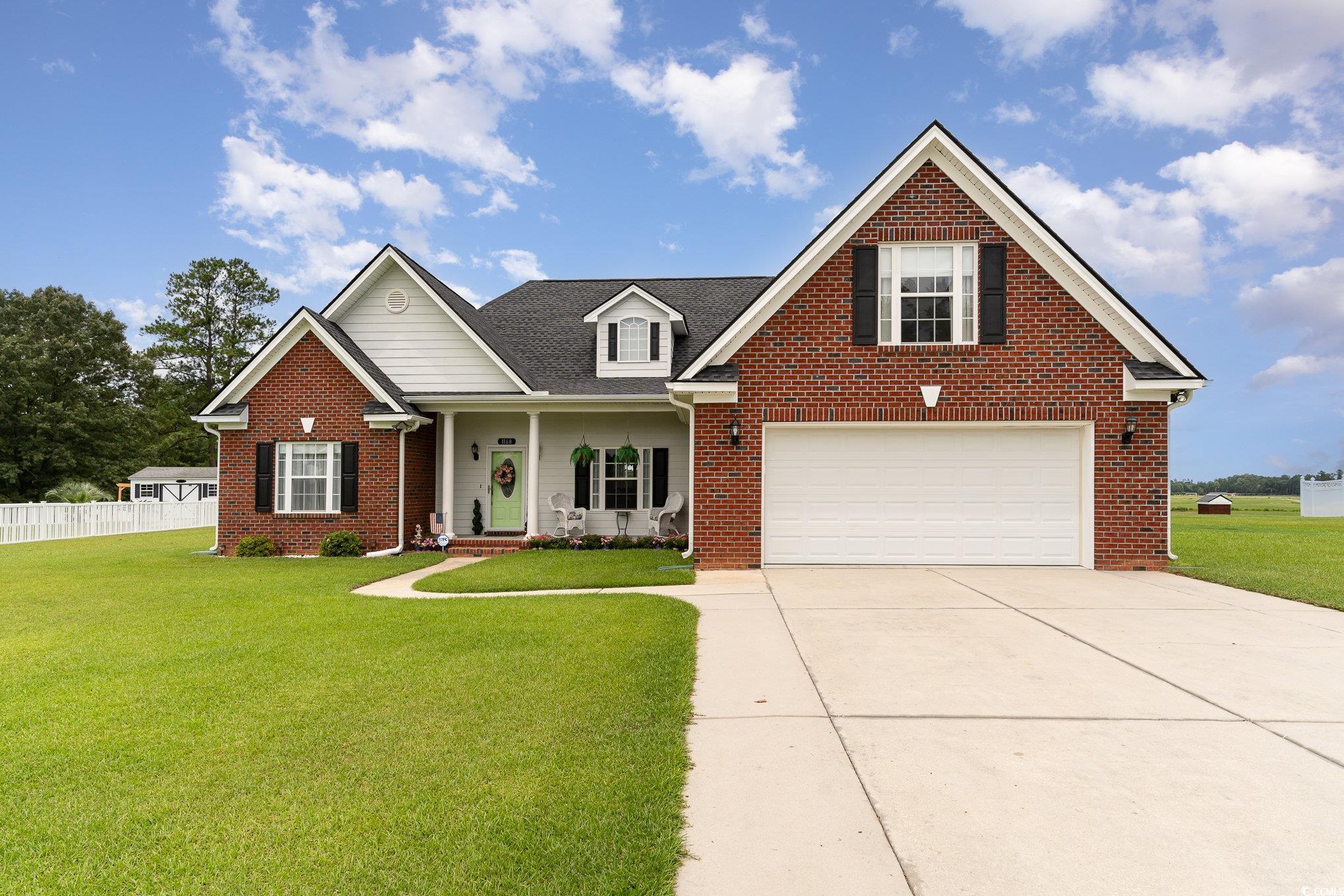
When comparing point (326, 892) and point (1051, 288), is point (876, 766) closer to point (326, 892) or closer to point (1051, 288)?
point (326, 892)

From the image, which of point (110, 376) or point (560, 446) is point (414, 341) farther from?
point (110, 376)

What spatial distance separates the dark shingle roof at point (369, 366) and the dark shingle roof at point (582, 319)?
271cm

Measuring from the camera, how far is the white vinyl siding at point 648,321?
15.6 metres

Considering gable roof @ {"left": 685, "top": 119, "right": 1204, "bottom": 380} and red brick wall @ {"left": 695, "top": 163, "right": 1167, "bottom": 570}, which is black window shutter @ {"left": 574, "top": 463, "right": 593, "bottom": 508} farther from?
gable roof @ {"left": 685, "top": 119, "right": 1204, "bottom": 380}

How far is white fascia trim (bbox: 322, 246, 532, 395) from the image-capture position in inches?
587

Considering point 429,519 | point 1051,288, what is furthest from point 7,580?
point 1051,288

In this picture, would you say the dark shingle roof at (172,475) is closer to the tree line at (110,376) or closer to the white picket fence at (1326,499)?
the tree line at (110,376)

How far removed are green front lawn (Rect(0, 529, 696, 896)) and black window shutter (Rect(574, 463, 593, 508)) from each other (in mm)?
7902

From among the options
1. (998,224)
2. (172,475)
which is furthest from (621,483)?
(172,475)

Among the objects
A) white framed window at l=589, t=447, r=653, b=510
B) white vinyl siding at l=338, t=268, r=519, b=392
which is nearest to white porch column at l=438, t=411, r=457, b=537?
white vinyl siding at l=338, t=268, r=519, b=392

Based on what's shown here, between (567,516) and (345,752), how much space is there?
441 inches

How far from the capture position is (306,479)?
1425cm

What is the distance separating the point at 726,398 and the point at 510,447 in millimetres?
6858

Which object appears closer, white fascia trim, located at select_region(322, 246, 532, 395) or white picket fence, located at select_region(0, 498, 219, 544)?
white fascia trim, located at select_region(322, 246, 532, 395)
